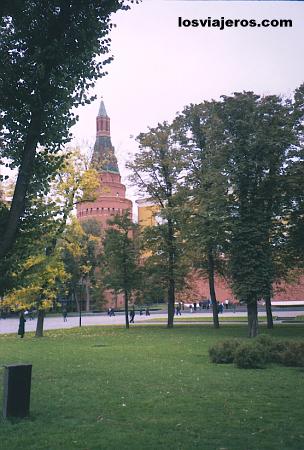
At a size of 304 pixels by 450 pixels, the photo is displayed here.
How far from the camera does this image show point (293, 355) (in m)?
14.1

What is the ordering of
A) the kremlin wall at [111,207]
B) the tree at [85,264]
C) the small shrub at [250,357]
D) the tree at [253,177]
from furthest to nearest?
the kremlin wall at [111,207]
the tree at [85,264]
the tree at [253,177]
the small shrub at [250,357]

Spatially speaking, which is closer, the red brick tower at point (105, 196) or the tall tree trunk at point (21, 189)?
the tall tree trunk at point (21, 189)

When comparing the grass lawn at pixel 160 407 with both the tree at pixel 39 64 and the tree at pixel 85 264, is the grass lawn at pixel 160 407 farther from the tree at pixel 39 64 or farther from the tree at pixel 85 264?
the tree at pixel 85 264

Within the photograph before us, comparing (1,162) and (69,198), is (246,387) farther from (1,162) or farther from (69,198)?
(69,198)

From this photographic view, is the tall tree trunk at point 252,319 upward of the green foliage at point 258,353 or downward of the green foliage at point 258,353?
upward

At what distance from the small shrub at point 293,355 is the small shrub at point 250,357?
682 mm

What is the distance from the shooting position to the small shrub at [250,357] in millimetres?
13695

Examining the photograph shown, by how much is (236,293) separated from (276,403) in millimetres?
14835

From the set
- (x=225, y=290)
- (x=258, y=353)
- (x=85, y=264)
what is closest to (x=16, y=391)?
(x=258, y=353)

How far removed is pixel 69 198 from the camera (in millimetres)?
28594

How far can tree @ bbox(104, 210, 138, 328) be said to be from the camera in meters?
34.2

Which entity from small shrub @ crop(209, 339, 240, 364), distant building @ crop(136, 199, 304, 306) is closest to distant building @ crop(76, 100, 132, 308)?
distant building @ crop(136, 199, 304, 306)

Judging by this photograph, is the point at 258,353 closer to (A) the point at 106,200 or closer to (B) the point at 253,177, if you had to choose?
(B) the point at 253,177

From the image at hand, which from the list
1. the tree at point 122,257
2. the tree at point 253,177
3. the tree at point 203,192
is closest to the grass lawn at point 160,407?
the tree at point 253,177
